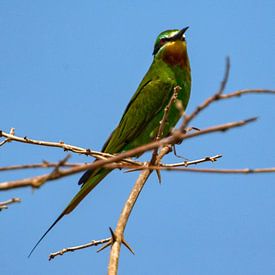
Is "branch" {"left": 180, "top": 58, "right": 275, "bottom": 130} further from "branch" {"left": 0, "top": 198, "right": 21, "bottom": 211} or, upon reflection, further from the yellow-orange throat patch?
the yellow-orange throat patch

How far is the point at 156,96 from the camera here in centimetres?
520

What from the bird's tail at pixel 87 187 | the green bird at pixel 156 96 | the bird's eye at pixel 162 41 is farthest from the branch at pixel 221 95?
the bird's eye at pixel 162 41

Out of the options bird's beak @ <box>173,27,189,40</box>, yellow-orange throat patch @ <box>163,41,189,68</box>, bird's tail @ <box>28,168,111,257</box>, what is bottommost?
bird's tail @ <box>28,168,111,257</box>

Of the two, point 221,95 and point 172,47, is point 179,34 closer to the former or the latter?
point 172,47

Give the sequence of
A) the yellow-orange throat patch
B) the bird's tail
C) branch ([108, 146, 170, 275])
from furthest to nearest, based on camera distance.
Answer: the yellow-orange throat patch → the bird's tail → branch ([108, 146, 170, 275])

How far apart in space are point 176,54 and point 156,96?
494 mm

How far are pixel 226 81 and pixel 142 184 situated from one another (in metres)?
1.33

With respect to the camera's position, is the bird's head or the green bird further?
the bird's head

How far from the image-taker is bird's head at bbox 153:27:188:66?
5379 mm

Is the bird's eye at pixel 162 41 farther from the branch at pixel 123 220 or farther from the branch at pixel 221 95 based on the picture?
the branch at pixel 221 95

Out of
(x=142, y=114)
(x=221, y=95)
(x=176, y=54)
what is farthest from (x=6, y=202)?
(x=176, y=54)

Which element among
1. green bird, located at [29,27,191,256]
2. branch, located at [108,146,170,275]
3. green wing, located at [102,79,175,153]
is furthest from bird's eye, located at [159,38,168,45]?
branch, located at [108,146,170,275]

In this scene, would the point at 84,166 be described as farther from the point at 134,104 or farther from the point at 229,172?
the point at 134,104

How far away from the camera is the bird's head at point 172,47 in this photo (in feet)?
17.6
